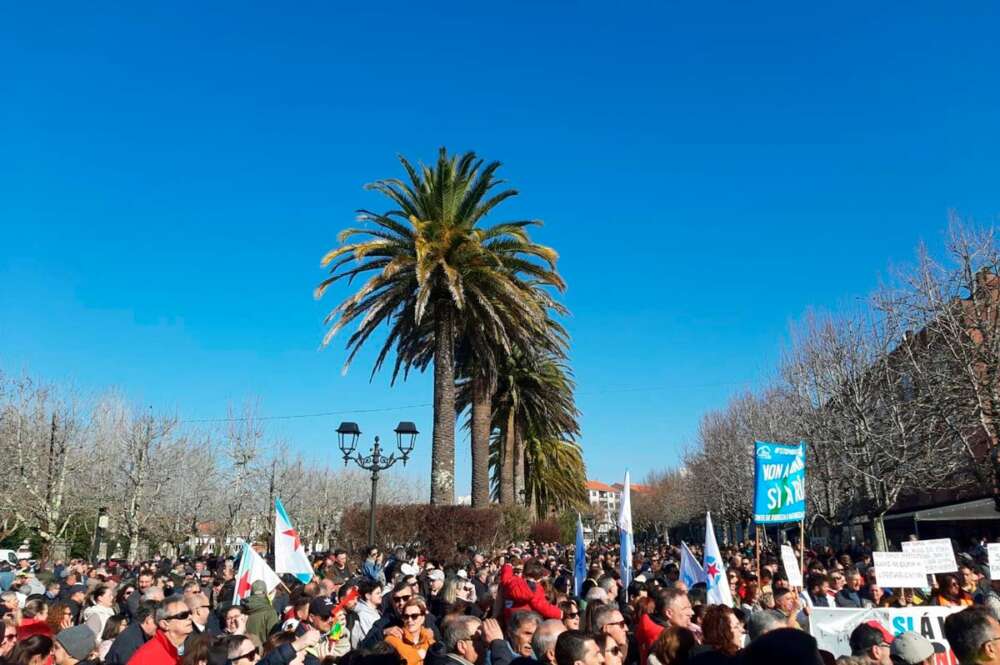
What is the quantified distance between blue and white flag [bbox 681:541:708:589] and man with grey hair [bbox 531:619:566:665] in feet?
15.9

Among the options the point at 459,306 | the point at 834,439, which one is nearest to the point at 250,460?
the point at 459,306

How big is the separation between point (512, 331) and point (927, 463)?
15.8 meters

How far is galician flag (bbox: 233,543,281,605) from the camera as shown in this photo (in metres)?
8.38

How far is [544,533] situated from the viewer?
33438 mm

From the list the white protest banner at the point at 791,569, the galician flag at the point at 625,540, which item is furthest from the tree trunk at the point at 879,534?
the galician flag at the point at 625,540

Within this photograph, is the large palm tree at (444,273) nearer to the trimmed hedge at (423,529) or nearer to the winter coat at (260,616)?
the trimmed hedge at (423,529)

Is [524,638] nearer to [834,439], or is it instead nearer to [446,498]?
[446,498]

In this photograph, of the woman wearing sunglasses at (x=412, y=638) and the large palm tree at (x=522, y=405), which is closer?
the woman wearing sunglasses at (x=412, y=638)

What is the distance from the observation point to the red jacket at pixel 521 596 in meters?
7.56

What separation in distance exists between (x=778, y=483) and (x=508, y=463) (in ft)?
79.7

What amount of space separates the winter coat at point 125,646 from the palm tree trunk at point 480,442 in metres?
17.1

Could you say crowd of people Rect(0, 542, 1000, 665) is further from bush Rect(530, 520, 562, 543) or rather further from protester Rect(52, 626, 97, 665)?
bush Rect(530, 520, 562, 543)

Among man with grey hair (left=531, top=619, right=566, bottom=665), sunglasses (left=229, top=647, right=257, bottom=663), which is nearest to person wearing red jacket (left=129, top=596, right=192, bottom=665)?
sunglasses (left=229, top=647, right=257, bottom=663)

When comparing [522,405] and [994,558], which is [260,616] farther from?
[522,405]
